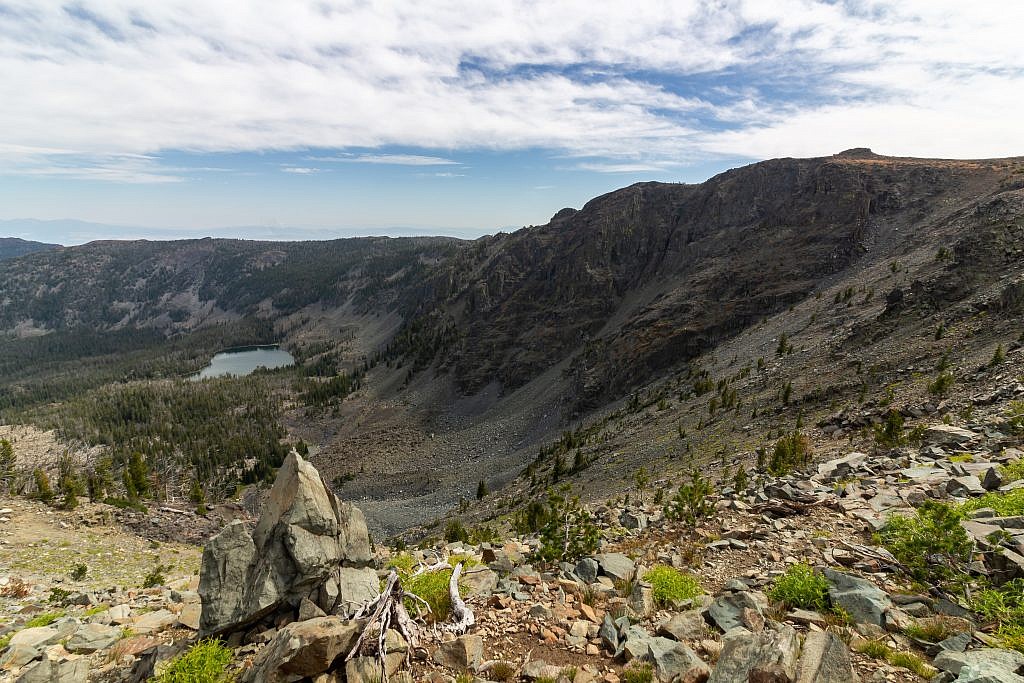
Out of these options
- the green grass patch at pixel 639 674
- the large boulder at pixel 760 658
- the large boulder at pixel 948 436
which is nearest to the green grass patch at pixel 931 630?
the large boulder at pixel 760 658

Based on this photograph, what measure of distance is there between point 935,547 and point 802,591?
2621mm

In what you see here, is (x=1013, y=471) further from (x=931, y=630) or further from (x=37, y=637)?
(x=37, y=637)

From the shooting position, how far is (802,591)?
8.21 m

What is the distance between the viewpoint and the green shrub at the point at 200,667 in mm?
6945

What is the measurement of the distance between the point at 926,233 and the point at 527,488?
5064 centimetres

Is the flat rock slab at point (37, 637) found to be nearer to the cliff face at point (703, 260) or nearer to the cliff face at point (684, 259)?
the cliff face at point (703, 260)

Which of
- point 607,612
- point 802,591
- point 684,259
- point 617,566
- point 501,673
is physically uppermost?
point 684,259

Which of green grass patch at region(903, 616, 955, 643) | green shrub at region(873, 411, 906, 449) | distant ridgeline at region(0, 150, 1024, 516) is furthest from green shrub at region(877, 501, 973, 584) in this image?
distant ridgeline at region(0, 150, 1024, 516)

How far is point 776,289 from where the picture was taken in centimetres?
5609

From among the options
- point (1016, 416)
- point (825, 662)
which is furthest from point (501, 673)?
point (1016, 416)

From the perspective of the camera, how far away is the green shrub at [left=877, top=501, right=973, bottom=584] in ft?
25.8

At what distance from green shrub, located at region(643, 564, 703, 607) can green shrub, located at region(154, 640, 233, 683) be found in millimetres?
8058

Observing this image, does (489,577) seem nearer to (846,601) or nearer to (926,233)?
(846,601)

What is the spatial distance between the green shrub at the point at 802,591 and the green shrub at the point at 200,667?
32.6 feet
